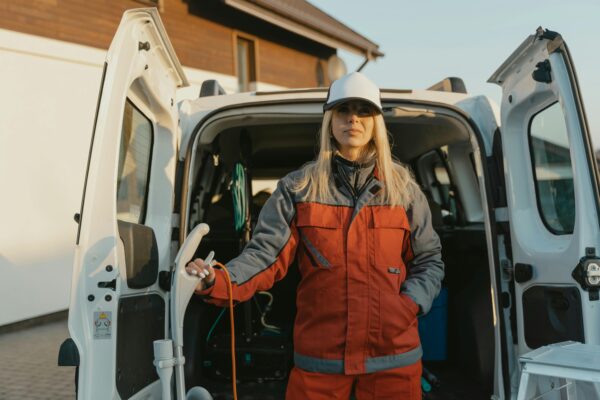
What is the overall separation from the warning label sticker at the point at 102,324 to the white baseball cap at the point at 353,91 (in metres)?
1.22

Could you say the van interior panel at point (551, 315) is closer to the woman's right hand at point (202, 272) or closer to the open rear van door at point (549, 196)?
the open rear van door at point (549, 196)

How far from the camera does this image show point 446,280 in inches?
164

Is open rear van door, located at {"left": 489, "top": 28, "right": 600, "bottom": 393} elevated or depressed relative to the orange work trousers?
elevated

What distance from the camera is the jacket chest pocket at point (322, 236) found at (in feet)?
7.43

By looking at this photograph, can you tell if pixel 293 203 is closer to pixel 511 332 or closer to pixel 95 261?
pixel 95 261

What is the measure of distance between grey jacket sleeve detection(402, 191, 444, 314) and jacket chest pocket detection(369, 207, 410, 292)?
64mm

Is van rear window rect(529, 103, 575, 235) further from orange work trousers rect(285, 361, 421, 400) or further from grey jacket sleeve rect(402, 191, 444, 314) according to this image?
orange work trousers rect(285, 361, 421, 400)

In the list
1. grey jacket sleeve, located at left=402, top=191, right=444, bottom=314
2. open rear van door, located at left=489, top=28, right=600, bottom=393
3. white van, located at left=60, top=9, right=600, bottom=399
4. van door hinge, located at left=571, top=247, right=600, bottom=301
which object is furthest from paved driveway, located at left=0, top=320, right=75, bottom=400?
van door hinge, located at left=571, top=247, right=600, bottom=301

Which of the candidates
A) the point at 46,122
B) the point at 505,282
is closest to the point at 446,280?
the point at 505,282

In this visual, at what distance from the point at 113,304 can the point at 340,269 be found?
891mm

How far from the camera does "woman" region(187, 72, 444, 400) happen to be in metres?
2.23

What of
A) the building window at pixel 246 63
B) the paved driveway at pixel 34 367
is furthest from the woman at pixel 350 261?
the building window at pixel 246 63

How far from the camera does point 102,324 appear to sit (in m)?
2.19

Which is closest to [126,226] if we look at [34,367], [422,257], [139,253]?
[139,253]
